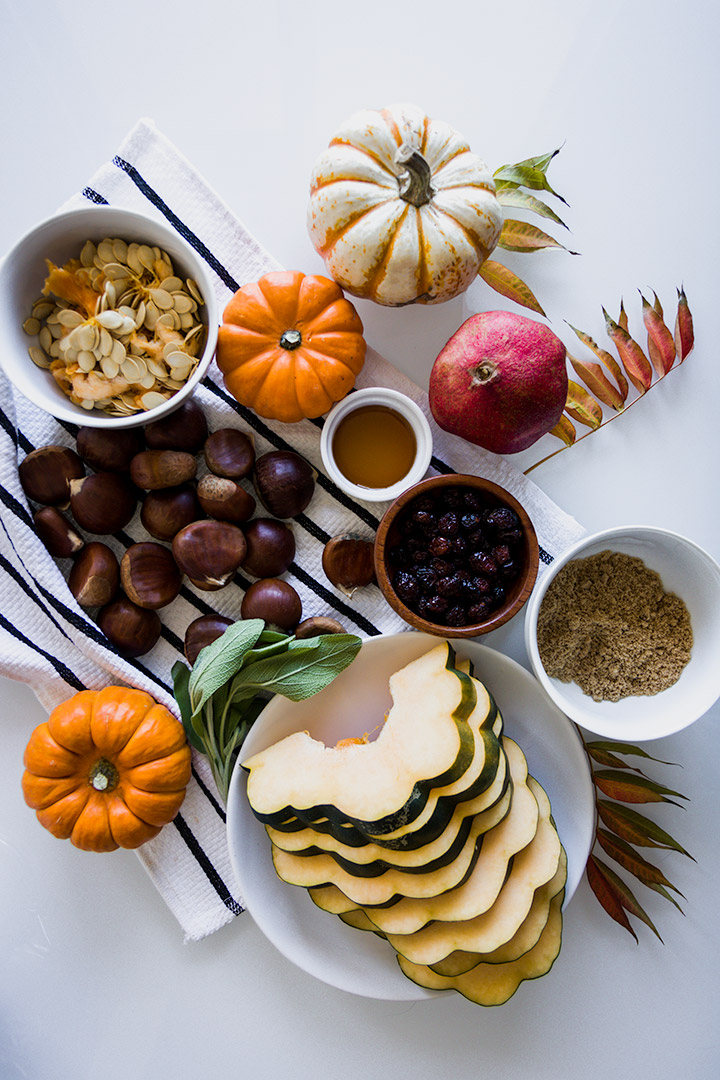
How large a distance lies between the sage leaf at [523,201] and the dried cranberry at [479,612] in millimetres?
687

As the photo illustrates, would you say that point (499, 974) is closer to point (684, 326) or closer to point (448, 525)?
point (448, 525)

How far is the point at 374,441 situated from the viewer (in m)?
1.23

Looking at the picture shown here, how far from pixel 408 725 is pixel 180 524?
1.72 ft

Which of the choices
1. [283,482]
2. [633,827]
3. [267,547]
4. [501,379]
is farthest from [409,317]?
[633,827]

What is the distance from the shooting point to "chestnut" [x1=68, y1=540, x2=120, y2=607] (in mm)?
1209

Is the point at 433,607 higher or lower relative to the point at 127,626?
lower

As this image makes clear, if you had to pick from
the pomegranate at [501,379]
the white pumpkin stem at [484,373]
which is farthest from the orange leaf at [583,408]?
the white pumpkin stem at [484,373]

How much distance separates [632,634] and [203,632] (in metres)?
0.73

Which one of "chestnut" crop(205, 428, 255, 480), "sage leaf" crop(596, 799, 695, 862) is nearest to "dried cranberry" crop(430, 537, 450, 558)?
"chestnut" crop(205, 428, 255, 480)

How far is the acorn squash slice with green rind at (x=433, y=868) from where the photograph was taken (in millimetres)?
1029

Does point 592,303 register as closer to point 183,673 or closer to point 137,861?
point 183,673

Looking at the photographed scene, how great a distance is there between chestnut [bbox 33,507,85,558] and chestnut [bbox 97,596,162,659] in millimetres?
121

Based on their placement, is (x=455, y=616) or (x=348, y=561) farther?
(x=348, y=561)

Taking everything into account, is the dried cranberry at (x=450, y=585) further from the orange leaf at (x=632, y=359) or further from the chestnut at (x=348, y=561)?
the orange leaf at (x=632, y=359)
